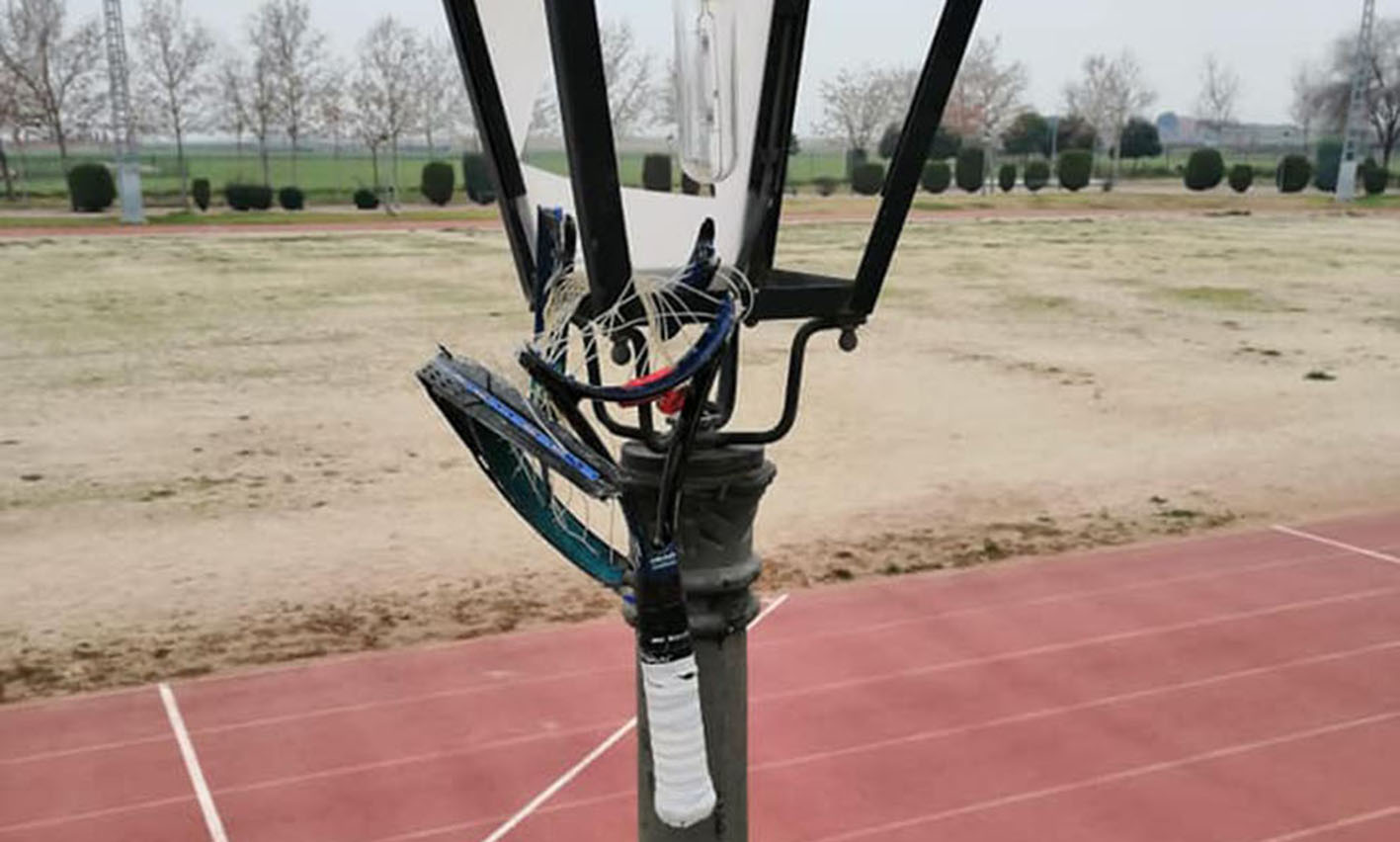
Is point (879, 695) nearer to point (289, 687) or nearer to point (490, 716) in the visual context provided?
point (490, 716)

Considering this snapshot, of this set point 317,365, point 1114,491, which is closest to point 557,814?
point 1114,491

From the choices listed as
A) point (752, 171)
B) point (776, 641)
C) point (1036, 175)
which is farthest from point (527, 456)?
point (1036, 175)

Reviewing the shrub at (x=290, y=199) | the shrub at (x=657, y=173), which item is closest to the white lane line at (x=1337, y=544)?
the shrub at (x=657, y=173)

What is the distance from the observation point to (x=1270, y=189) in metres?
47.1

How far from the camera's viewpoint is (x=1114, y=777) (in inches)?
184

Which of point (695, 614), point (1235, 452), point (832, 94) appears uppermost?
point (832, 94)

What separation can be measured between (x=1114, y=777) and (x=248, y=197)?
112 feet

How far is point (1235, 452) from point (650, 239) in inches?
345

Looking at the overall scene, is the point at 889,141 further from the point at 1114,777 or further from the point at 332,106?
the point at 332,106

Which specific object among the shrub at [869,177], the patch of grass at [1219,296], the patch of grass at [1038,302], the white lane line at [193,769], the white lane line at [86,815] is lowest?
the white lane line at [86,815]

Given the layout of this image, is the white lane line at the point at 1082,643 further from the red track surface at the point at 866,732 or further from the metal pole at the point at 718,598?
the metal pole at the point at 718,598

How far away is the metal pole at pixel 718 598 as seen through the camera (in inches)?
65.6

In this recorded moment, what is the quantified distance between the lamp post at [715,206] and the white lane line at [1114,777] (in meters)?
2.71

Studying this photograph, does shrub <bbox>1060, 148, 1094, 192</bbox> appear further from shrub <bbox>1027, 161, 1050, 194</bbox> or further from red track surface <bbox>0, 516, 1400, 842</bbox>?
red track surface <bbox>0, 516, 1400, 842</bbox>
